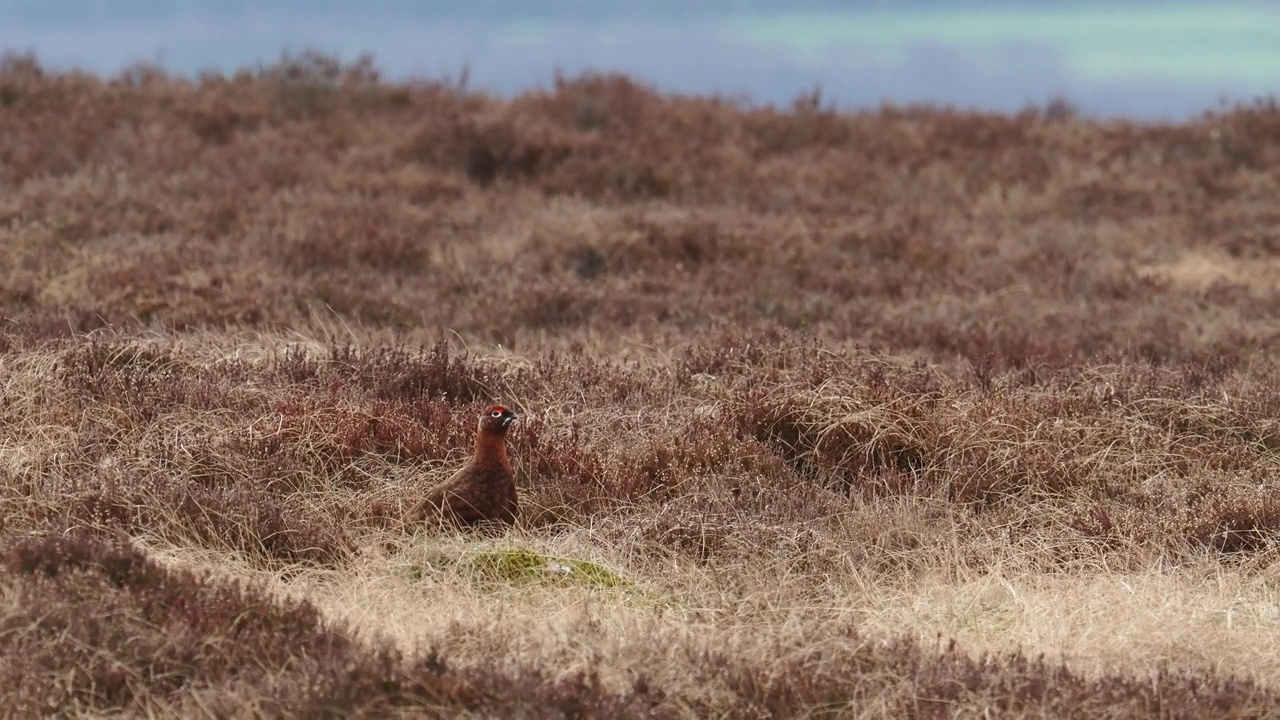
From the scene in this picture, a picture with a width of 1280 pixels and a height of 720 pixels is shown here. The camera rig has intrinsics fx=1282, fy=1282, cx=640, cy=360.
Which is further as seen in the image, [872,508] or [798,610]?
[872,508]

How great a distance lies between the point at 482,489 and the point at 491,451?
0.52 feet

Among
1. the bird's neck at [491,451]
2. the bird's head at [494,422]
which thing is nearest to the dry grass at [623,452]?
the bird's neck at [491,451]

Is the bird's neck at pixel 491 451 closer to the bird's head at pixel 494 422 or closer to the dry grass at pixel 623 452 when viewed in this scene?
Answer: the bird's head at pixel 494 422

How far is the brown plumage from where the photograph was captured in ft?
Answer: 16.8

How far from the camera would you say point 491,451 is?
519cm

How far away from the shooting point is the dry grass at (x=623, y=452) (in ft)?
12.2

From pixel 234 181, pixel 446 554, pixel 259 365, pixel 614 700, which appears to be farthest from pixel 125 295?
pixel 614 700

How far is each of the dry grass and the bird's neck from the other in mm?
307

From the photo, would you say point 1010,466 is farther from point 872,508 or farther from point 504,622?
point 504,622

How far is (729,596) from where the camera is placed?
4.44 metres

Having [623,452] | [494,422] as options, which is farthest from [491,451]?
[623,452]

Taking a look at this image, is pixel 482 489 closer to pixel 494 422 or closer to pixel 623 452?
pixel 494 422

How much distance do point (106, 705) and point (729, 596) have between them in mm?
2002

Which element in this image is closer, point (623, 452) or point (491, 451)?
point (491, 451)
